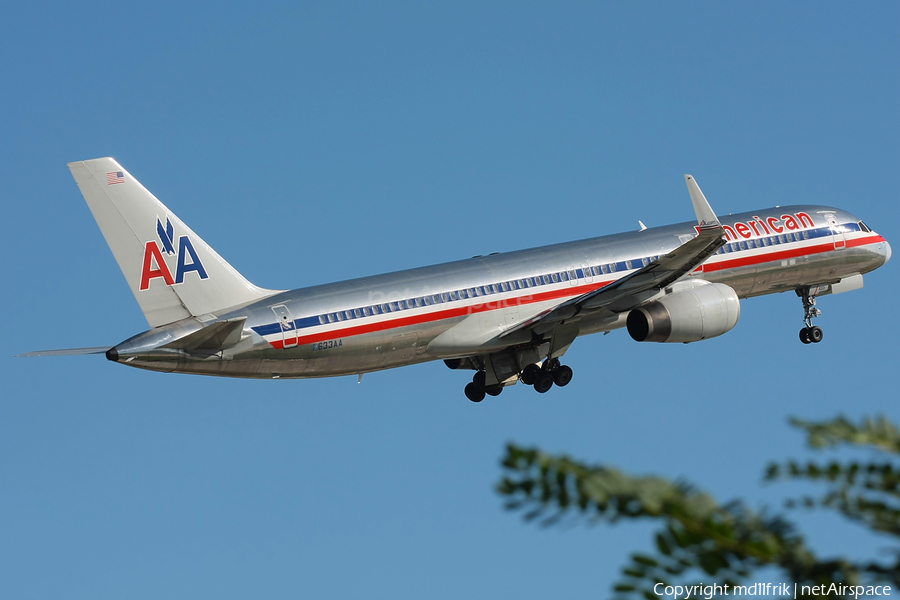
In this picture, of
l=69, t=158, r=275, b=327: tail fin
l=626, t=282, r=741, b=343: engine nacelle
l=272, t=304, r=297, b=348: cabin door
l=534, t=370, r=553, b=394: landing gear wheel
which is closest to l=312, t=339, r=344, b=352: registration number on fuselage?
l=272, t=304, r=297, b=348: cabin door

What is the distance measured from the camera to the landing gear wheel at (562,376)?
49781 mm

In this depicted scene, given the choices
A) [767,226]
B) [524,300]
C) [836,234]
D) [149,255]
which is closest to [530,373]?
[524,300]

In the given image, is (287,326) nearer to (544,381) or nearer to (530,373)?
(530,373)

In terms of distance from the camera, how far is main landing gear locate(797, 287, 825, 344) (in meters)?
55.9

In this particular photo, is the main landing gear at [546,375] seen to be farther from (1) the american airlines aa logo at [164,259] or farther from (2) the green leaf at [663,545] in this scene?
(2) the green leaf at [663,545]

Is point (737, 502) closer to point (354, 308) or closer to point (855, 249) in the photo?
point (354, 308)

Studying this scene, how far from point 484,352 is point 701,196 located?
11.2 m

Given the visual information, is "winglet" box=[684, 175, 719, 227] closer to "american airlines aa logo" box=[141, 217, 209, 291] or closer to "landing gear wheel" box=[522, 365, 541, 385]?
"landing gear wheel" box=[522, 365, 541, 385]

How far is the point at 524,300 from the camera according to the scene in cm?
4738

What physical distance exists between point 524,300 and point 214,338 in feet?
44.4

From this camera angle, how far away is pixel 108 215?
42.7m

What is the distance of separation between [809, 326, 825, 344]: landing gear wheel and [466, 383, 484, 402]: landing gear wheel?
17.7 m

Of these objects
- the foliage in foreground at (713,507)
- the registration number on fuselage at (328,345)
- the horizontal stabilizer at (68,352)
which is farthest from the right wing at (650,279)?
the foliage in foreground at (713,507)

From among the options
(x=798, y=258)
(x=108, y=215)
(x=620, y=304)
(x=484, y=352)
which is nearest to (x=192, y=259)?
(x=108, y=215)
